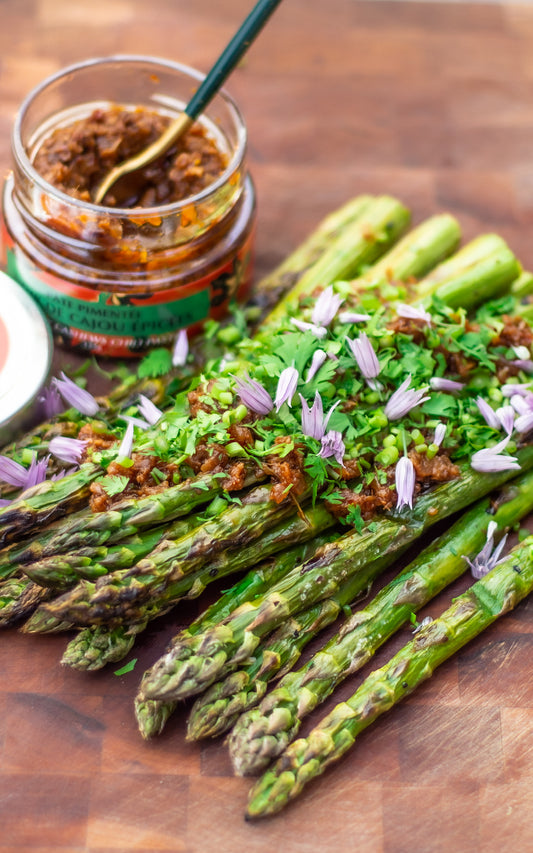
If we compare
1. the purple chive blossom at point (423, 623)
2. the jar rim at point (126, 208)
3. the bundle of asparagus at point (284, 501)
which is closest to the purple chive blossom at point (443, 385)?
the bundle of asparagus at point (284, 501)

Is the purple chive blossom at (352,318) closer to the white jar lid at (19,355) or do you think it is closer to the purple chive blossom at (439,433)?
the purple chive blossom at (439,433)

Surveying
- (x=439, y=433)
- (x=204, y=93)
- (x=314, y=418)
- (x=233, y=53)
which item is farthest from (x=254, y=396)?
(x=233, y=53)

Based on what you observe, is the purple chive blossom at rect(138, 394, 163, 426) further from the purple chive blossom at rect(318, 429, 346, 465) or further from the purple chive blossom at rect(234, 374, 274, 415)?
the purple chive blossom at rect(318, 429, 346, 465)

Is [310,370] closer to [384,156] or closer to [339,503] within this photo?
[339,503]

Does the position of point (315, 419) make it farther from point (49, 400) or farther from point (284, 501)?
point (49, 400)

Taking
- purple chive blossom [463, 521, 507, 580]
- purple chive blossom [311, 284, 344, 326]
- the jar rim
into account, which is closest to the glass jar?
the jar rim

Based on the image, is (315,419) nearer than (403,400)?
Yes
